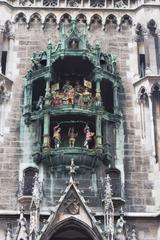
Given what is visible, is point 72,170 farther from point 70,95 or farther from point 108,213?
point 70,95

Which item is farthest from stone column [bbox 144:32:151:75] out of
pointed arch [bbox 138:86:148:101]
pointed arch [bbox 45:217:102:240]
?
pointed arch [bbox 45:217:102:240]

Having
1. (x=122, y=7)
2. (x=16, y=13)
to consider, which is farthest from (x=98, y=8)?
(x=16, y=13)

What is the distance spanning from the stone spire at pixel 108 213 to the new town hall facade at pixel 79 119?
0.03 metres

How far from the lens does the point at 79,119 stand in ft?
57.5

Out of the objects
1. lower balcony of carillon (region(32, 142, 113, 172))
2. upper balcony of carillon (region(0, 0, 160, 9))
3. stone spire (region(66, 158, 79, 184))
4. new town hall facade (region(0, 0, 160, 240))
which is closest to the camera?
new town hall facade (region(0, 0, 160, 240))

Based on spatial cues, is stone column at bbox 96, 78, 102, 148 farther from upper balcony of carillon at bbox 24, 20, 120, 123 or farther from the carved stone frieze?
the carved stone frieze

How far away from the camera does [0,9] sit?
19.6m

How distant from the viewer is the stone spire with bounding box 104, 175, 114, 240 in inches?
598

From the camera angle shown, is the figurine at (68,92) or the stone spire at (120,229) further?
the figurine at (68,92)

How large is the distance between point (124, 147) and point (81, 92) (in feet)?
7.41

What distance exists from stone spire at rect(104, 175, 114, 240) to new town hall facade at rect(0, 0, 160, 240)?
0.03m

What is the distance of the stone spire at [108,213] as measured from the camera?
15.2 m

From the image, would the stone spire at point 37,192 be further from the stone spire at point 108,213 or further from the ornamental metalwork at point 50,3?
the ornamental metalwork at point 50,3

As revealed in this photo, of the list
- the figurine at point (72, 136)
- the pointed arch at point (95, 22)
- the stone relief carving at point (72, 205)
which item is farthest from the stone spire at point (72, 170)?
the pointed arch at point (95, 22)
